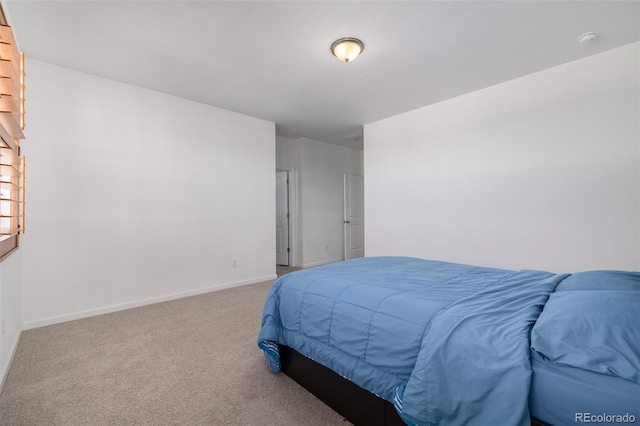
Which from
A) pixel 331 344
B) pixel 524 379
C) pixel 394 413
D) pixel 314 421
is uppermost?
pixel 524 379

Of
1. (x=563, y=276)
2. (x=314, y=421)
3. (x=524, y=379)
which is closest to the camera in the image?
(x=524, y=379)

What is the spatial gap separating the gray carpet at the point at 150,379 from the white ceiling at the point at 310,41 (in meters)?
2.62

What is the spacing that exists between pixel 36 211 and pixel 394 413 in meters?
3.63

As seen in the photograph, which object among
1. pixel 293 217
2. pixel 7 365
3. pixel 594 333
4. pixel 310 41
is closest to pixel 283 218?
pixel 293 217

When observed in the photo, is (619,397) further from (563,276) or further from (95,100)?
(95,100)

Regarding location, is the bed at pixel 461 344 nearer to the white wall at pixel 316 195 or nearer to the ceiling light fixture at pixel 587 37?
the ceiling light fixture at pixel 587 37

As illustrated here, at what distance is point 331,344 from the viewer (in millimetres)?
1588

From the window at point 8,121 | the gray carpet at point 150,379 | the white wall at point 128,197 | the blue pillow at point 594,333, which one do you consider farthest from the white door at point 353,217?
the blue pillow at point 594,333

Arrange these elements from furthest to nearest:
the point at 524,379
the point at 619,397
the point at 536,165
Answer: the point at 536,165
the point at 524,379
the point at 619,397

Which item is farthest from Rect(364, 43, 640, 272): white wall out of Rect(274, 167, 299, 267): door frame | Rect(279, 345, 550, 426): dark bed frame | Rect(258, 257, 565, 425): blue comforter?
Rect(279, 345, 550, 426): dark bed frame

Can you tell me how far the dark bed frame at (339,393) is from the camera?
4.55ft

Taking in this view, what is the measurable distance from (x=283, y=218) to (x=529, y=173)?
4.28m

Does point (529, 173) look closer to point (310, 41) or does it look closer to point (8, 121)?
point (310, 41)

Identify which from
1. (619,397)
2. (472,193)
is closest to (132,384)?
(619,397)
